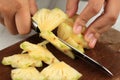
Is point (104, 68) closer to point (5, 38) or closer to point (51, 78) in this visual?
point (51, 78)

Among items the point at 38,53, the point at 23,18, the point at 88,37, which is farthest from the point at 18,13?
the point at 88,37

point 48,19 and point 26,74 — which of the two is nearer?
point 26,74

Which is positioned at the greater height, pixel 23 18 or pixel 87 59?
pixel 23 18

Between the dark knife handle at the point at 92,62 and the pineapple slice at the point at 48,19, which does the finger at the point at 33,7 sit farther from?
the dark knife handle at the point at 92,62

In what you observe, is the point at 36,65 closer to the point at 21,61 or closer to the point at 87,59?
the point at 21,61

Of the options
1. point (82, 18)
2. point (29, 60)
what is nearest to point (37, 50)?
point (29, 60)
